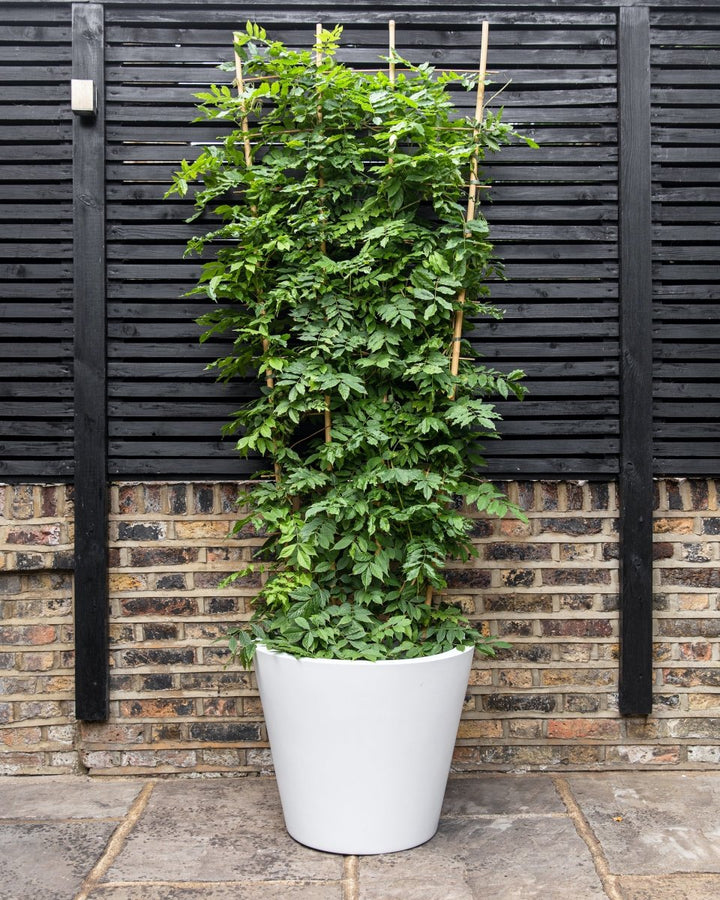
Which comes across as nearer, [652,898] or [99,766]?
[652,898]

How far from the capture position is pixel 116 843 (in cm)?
241

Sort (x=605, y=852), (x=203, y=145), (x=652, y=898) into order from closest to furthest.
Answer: (x=652, y=898)
(x=605, y=852)
(x=203, y=145)

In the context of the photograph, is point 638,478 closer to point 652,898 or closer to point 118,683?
point 652,898

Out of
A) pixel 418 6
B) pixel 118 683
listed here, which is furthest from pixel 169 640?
pixel 418 6

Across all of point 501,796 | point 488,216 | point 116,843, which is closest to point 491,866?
Result: point 501,796

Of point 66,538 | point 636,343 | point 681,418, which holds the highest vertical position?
point 636,343

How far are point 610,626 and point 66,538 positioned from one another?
1949 mm

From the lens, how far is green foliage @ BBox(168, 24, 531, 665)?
2.42m

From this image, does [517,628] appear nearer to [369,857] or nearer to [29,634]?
[369,857]

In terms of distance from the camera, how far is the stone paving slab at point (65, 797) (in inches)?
103

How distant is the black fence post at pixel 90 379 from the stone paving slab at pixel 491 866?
1.17m

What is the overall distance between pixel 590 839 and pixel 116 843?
1383 mm

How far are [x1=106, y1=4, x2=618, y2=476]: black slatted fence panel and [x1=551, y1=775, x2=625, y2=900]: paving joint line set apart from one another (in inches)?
42.2

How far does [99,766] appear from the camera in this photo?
9.55 ft
